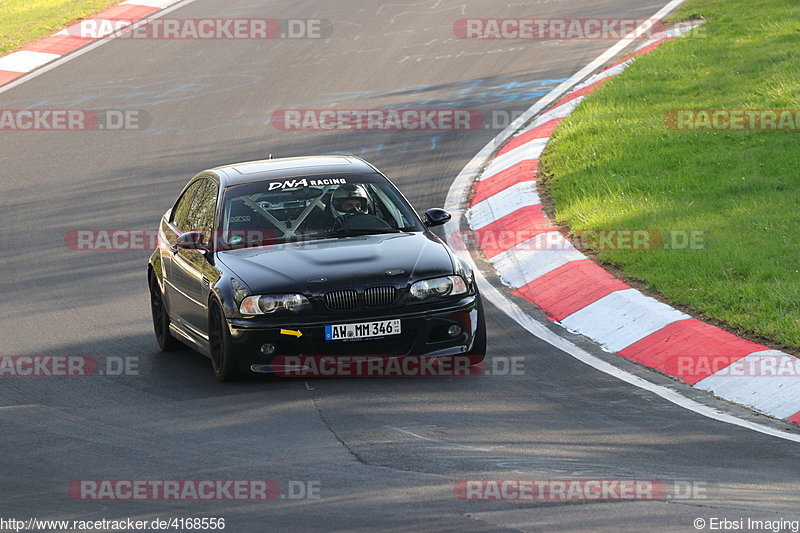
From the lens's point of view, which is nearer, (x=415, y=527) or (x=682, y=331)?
(x=415, y=527)

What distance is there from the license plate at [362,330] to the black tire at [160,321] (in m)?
2.15

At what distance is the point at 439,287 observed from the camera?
29.0 ft

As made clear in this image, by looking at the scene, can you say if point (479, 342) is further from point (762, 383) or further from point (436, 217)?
point (762, 383)

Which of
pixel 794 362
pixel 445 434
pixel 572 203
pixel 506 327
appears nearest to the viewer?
pixel 445 434

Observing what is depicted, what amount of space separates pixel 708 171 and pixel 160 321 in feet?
19.5

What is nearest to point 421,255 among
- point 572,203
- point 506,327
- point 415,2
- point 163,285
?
point 506,327

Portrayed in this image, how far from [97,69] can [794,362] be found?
616 inches

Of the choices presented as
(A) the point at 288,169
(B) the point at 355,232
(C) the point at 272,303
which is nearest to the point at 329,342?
(C) the point at 272,303

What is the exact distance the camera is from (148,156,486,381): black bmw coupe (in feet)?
28.2

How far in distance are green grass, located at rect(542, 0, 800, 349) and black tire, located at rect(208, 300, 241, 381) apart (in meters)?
3.58

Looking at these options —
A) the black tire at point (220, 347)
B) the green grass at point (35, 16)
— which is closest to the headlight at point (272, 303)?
the black tire at point (220, 347)

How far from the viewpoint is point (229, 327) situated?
8680 mm

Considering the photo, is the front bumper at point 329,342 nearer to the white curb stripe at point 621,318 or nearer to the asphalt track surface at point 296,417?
the asphalt track surface at point 296,417

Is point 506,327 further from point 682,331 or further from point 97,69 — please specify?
point 97,69
